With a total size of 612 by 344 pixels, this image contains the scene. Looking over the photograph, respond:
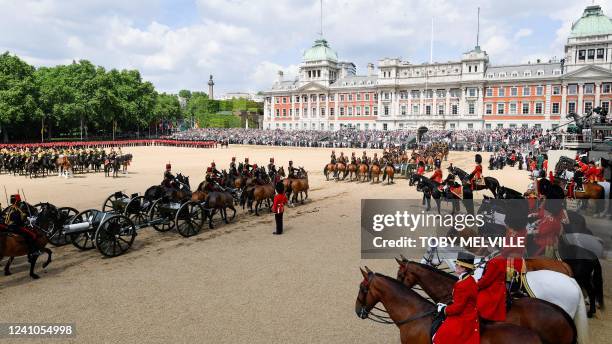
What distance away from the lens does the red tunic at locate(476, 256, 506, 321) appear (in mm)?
4285

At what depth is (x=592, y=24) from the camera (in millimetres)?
61094

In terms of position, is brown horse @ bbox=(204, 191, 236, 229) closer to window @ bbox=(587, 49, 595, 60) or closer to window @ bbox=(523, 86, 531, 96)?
window @ bbox=(523, 86, 531, 96)

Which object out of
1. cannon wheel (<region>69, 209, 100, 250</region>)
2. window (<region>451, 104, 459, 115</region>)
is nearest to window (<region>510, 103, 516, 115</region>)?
window (<region>451, 104, 459, 115</region>)

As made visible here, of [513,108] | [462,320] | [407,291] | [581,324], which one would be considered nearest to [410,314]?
[407,291]

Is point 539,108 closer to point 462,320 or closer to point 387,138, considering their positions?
point 387,138

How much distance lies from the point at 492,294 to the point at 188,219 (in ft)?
28.4

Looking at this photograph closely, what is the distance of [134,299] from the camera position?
7.00m

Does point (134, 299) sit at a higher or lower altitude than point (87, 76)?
lower

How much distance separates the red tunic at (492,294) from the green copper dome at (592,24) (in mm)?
72839

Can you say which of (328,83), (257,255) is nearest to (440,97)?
(328,83)

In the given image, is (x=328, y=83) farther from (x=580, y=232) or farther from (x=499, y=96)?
(x=580, y=232)

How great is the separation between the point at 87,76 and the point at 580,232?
65.4 m

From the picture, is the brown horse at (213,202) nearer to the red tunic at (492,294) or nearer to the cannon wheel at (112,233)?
the cannon wheel at (112,233)

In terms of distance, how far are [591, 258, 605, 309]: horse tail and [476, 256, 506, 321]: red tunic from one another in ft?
10.8
